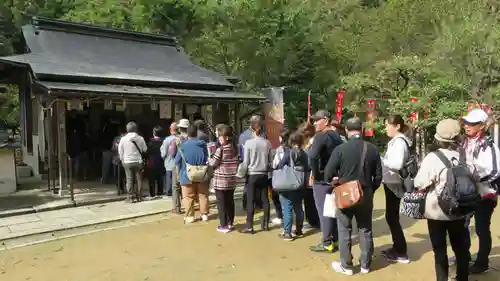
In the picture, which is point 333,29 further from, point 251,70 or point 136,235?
point 136,235

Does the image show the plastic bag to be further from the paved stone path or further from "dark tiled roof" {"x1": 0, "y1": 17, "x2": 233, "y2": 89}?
"dark tiled roof" {"x1": 0, "y1": 17, "x2": 233, "y2": 89}

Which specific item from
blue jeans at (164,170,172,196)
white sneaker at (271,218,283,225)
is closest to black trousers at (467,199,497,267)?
white sneaker at (271,218,283,225)

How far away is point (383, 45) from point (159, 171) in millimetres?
10435

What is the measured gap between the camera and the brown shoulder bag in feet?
13.5

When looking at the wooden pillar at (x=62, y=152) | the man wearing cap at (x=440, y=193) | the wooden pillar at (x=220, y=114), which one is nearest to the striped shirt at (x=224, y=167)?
the man wearing cap at (x=440, y=193)

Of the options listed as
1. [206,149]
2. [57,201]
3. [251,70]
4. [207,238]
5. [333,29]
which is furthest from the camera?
[333,29]

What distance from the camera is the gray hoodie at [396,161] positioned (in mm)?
4359

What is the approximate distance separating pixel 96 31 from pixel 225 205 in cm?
936

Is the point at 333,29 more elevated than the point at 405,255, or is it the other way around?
the point at 333,29

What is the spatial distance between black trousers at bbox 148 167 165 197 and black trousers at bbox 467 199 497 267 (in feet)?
21.5

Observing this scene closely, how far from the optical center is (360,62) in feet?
50.1

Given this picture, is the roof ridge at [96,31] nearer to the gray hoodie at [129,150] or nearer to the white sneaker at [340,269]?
the gray hoodie at [129,150]

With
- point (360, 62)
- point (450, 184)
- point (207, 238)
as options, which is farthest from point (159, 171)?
point (360, 62)

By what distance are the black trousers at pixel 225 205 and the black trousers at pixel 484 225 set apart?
325 cm
